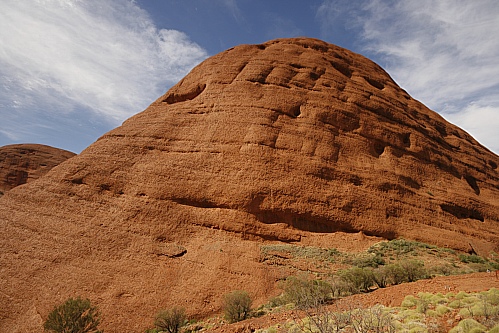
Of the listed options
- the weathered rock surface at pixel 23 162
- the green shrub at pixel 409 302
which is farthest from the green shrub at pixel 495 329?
the weathered rock surface at pixel 23 162

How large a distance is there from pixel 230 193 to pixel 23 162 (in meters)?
53.8

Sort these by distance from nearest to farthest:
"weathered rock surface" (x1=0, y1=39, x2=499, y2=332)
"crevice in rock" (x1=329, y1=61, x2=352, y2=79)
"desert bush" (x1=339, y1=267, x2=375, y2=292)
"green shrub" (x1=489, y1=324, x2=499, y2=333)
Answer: "green shrub" (x1=489, y1=324, x2=499, y2=333), "desert bush" (x1=339, y1=267, x2=375, y2=292), "weathered rock surface" (x1=0, y1=39, x2=499, y2=332), "crevice in rock" (x1=329, y1=61, x2=352, y2=79)

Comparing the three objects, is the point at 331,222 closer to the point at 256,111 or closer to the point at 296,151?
the point at 296,151

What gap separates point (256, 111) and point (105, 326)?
15684 mm

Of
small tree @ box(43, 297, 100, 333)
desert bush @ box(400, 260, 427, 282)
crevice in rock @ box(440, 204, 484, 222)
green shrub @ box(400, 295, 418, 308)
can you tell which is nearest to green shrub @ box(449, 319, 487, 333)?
green shrub @ box(400, 295, 418, 308)

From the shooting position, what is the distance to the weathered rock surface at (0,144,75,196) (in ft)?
176

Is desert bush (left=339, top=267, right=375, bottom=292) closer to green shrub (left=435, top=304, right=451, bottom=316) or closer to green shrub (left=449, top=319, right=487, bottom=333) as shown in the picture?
green shrub (left=435, top=304, right=451, bottom=316)

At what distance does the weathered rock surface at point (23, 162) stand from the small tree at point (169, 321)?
173ft

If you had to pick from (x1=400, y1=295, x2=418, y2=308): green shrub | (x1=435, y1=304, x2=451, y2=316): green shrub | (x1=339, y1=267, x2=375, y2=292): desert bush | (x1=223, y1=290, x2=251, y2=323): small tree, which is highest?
(x1=435, y1=304, x2=451, y2=316): green shrub

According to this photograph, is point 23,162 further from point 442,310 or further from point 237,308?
point 442,310

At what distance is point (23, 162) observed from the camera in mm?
55969

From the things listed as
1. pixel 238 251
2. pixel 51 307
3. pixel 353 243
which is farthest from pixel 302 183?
pixel 51 307

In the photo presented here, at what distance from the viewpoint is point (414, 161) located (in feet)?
79.5

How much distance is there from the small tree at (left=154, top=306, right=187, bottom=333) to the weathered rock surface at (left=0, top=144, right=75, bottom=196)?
52768 millimetres
